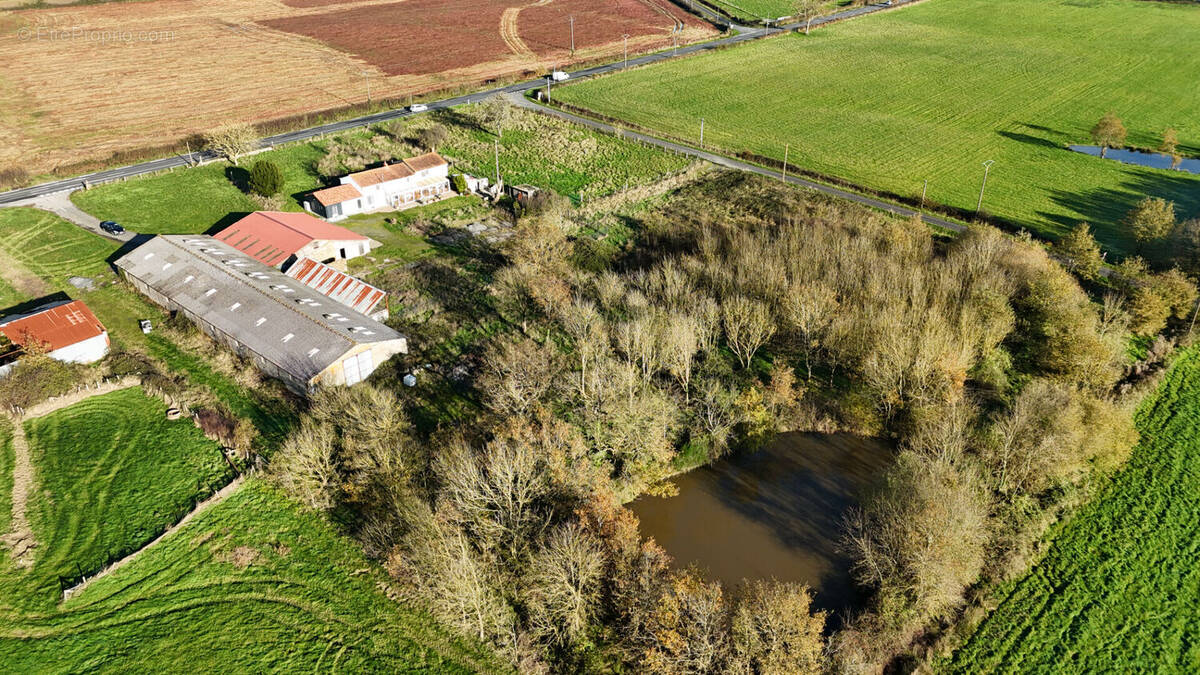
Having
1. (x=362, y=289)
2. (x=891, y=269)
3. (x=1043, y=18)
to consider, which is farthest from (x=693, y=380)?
(x=1043, y=18)

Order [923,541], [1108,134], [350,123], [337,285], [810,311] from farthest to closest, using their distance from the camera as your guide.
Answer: [350,123], [1108,134], [337,285], [810,311], [923,541]

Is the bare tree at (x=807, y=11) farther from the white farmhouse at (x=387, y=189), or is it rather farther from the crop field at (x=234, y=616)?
the crop field at (x=234, y=616)

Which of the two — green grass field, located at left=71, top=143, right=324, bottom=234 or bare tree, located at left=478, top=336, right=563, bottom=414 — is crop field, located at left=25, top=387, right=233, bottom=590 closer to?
bare tree, located at left=478, top=336, right=563, bottom=414

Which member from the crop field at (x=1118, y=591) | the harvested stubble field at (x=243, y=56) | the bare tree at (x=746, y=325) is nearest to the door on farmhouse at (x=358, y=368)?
the bare tree at (x=746, y=325)

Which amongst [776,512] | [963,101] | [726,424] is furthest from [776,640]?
[963,101]

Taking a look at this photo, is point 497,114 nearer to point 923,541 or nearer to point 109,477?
point 109,477
